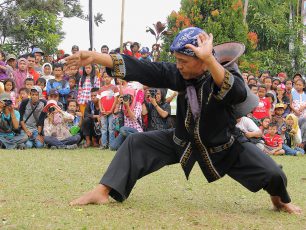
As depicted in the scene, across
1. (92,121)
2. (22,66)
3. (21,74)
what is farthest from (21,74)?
(92,121)

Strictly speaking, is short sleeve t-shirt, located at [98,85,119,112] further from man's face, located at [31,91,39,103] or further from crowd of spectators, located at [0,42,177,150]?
man's face, located at [31,91,39,103]

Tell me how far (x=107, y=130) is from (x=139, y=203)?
21.7ft

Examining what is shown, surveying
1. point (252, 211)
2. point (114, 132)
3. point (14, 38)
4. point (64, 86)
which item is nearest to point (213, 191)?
point (252, 211)

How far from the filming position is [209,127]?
5.09m

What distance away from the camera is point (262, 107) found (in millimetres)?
12727

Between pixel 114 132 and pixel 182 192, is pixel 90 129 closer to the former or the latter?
pixel 114 132

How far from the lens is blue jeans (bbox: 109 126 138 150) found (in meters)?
11.6

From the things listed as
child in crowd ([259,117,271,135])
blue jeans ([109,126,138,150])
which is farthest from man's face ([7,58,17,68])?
child in crowd ([259,117,271,135])

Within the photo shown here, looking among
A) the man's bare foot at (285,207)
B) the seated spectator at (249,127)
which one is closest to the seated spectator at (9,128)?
the seated spectator at (249,127)

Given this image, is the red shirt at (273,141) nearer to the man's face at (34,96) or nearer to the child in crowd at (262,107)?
the child in crowd at (262,107)

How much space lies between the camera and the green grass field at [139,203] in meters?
4.53

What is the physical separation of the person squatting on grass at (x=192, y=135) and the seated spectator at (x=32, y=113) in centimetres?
656

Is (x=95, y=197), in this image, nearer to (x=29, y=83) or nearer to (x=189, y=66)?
(x=189, y=66)

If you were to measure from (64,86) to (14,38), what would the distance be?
10482 mm
